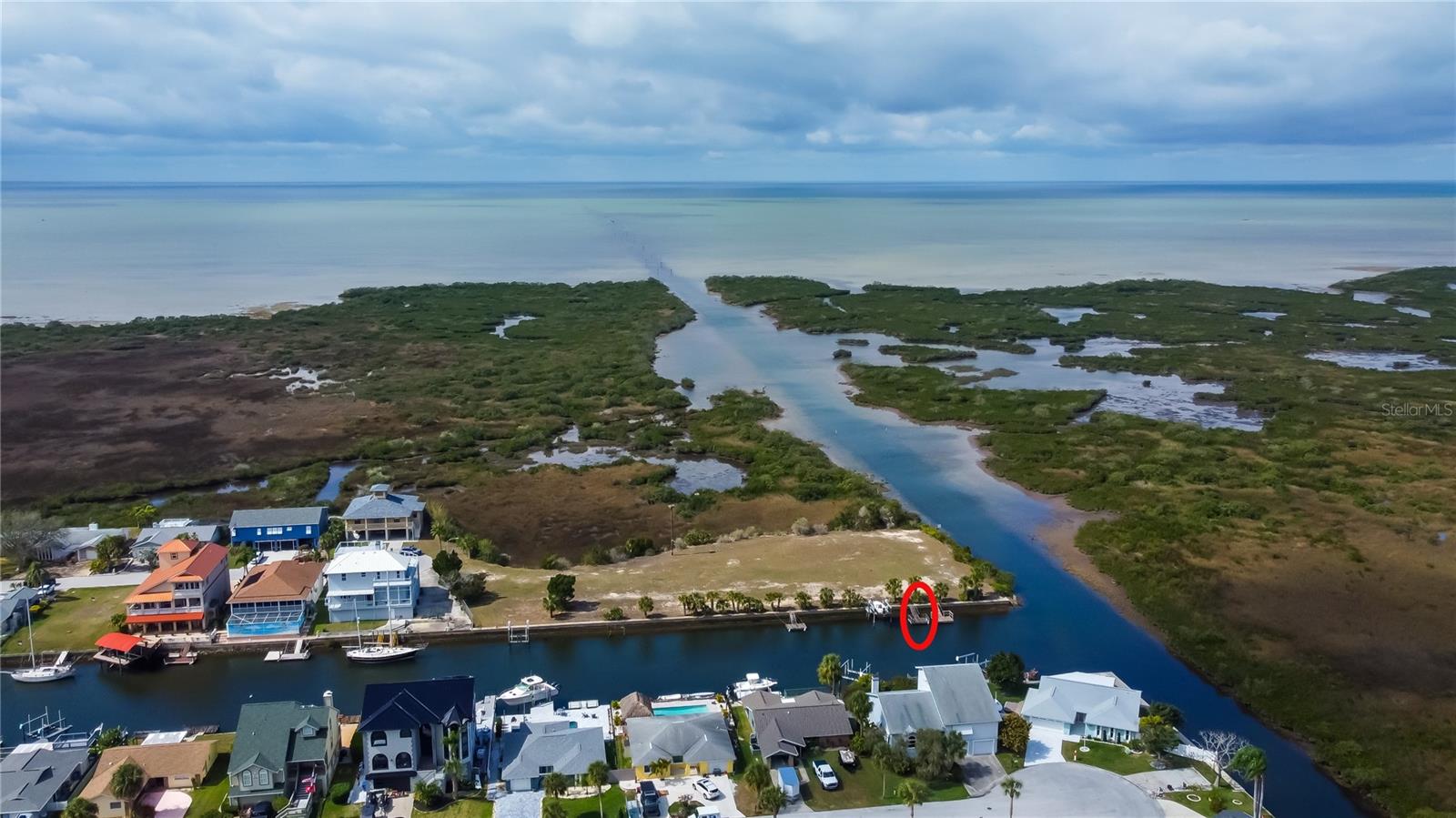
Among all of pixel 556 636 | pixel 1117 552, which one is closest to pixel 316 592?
pixel 556 636

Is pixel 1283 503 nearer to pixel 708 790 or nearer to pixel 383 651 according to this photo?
pixel 708 790

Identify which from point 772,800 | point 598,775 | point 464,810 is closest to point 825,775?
point 772,800

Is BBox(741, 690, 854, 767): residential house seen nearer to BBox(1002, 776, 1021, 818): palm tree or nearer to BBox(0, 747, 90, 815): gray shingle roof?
BBox(1002, 776, 1021, 818): palm tree

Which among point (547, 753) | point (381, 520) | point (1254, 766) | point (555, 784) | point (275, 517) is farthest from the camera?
point (381, 520)

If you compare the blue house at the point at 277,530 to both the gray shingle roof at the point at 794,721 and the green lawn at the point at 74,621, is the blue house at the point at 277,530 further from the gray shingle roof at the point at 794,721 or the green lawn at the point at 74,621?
the gray shingle roof at the point at 794,721

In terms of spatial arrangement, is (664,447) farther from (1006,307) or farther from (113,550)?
(1006,307)

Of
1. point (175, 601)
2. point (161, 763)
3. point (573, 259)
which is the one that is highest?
point (573, 259)

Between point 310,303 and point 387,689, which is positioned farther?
point 310,303
